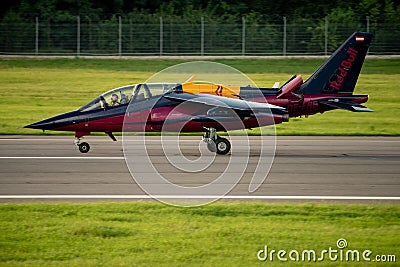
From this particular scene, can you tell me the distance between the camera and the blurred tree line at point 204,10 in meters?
51.6

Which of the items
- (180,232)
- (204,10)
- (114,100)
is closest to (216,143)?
(114,100)

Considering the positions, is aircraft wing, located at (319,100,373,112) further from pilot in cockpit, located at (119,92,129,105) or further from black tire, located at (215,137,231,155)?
pilot in cockpit, located at (119,92,129,105)

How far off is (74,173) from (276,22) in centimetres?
3697

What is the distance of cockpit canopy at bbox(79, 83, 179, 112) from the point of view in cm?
2159

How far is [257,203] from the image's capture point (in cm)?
1498

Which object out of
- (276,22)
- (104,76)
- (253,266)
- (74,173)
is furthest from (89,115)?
(276,22)

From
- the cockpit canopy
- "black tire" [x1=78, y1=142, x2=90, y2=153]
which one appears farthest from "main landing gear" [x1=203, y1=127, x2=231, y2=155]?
"black tire" [x1=78, y1=142, x2=90, y2=153]

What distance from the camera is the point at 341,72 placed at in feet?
77.4

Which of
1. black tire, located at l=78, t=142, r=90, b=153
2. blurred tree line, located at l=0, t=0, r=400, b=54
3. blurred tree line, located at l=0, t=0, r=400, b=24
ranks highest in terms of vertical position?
blurred tree line, located at l=0, t=0, r=400, b=24

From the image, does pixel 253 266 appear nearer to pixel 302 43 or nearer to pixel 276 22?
pixel 302 43

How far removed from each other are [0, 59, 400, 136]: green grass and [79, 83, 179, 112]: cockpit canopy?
5231 millimetres

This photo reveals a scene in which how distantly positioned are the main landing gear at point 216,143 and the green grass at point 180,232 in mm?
7046

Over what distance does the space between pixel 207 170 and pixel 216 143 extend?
284 centimetres

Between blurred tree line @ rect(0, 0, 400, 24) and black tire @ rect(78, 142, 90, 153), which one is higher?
blurred tree line @ rect(0, 0, 400, 24)
